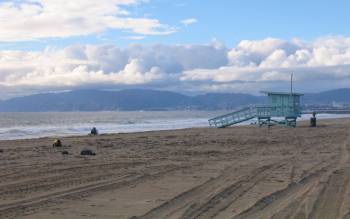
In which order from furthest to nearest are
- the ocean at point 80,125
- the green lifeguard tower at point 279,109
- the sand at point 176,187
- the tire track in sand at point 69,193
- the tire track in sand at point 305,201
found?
the ocean at point 80,125 → the green lifeguard tower at point 279,109 → the tire track in sand at point 69,193 → the sand at point 176,187 → the tire track in sand at point 305,201

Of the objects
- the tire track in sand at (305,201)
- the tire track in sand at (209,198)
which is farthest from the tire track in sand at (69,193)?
the tire track in sand at (305,201)

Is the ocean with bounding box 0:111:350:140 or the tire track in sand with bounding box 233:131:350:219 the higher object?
the tire track in sand with bounding box 233:131:350:219

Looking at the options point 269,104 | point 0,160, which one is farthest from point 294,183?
point 269,104

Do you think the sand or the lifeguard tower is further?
the lifeguard tower

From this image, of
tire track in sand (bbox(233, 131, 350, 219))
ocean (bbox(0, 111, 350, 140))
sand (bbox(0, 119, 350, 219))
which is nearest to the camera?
tire track in sand (bbox(233, 131, 350, 219))

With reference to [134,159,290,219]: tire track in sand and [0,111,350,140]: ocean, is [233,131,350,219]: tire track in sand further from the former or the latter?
[0,111,350,140]: ocean

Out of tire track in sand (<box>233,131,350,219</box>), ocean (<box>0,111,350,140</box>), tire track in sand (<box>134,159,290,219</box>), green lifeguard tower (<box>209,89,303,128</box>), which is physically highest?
green lifeguard tower (<box>209,89,303,128</box>)

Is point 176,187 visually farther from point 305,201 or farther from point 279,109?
point 279,109

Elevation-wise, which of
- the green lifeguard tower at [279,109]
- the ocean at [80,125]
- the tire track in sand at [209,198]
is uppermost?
the green lifeguard tower at [279,109]

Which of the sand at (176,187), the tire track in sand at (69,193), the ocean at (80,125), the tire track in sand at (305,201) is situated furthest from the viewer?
the ocean at (80,125)

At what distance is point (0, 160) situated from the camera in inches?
674

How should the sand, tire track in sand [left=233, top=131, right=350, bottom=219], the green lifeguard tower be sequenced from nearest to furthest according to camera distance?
tire track in sand [left=233, top=131, right=350, bottom=219]
the sand
the green lifeguard tower

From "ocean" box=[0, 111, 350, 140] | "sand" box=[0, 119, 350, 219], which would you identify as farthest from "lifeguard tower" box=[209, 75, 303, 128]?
"sand" box=[0, 119, 350, 219]

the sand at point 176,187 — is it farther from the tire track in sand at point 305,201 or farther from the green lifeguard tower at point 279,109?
the green lifeguard tower at point 279,109
